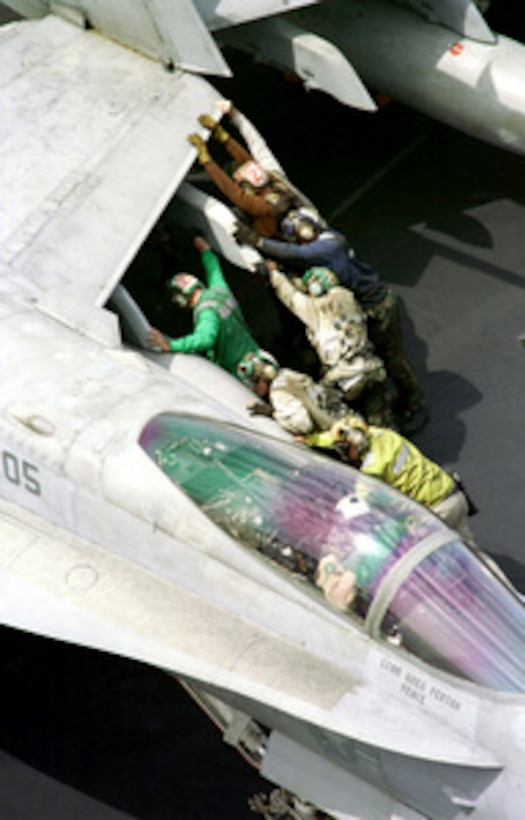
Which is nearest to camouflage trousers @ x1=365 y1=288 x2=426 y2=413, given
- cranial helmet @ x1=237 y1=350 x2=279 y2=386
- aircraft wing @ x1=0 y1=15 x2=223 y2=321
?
cranial helmet @ x1=237 y1=350 x2=279 y2=386

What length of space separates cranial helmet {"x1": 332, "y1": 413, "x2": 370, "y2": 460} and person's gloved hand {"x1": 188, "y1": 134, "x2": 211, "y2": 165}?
2800 millimetres

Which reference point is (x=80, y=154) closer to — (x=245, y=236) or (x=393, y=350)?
(x=245, y=236)

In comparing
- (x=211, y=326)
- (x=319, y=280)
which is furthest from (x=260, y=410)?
(x=319, y=280)

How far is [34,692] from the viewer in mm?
9148

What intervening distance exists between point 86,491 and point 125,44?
4.98 m

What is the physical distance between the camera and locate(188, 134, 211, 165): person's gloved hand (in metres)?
10.4

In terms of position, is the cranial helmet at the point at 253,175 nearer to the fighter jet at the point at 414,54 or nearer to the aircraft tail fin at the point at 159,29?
the aircraft tail fin at the point at 159,29

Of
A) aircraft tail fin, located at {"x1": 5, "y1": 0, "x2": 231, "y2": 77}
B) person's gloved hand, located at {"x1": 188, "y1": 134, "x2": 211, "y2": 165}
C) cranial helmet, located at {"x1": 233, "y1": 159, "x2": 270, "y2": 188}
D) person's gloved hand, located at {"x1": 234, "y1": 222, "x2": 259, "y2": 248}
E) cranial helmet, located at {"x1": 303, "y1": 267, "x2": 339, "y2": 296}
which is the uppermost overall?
aircraft tail fin, located at {"x1": 5, "y1": 0, "x2": 231, "y2": 77}

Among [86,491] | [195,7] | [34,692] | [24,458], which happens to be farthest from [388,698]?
[195,7]

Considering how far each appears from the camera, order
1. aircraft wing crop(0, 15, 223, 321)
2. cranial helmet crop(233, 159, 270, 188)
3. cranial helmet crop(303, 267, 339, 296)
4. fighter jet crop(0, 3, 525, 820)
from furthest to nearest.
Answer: cranial helmet crop(233, 159, 270, 188) < cranial helmet crop(303, 267, 339, 296) < aircraft wing crop(0, 15, 223, 321) < fighter jet crop(0, 3, 525, 820)

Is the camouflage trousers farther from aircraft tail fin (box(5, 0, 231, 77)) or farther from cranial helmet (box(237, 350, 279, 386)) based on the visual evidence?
aircraft tail fin (box(5, 0, 231, 77))

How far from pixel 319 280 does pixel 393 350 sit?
980 mm

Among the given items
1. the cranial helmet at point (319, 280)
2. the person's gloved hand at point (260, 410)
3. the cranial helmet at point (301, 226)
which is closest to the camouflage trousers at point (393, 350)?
the cranial helmet at point (319, 280)

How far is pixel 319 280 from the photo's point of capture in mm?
9750
